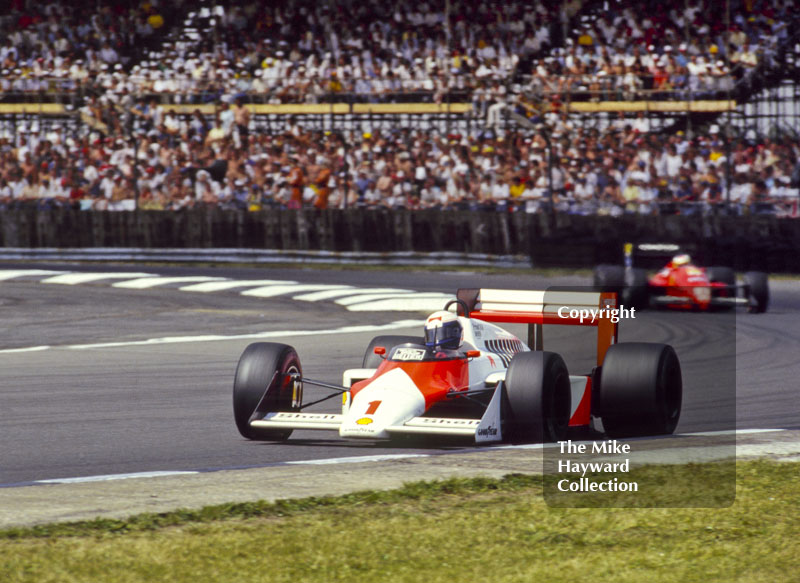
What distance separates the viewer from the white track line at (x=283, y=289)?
1953cm

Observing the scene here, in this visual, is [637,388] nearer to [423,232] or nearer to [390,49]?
[423,232]

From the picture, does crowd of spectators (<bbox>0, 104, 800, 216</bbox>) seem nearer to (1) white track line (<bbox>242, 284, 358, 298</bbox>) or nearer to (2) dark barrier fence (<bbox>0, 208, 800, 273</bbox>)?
(2) dark barrier fence (<bbox>0, 208, 800, 273</bbox>)

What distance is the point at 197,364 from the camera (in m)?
11.9

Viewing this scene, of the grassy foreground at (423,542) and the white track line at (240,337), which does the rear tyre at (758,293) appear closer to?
the white track line at (240,337)

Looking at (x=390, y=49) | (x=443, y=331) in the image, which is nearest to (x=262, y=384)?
(x=443, y=331)

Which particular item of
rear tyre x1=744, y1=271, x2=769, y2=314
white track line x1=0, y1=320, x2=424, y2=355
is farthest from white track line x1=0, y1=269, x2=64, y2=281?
rear tyre x1=744, y1=271, x2=769, y2=314

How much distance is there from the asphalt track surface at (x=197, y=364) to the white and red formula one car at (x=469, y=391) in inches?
10.1

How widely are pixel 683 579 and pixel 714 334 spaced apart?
1022 cm

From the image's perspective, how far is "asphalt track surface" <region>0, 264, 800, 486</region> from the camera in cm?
755

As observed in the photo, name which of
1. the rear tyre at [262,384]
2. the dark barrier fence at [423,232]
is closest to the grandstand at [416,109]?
the dark barrier fence at [423,232]

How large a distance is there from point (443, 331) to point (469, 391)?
47 cm

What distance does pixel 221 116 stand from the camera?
26.9 meters

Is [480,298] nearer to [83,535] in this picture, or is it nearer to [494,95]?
[83,535]

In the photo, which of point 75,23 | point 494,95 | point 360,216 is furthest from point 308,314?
point 75,23
